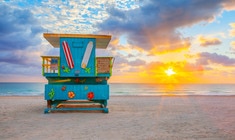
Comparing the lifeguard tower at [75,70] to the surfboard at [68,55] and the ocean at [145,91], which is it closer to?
the surfboard at [68,55]

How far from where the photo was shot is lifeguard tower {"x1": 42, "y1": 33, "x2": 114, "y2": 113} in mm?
13289

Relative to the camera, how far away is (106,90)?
13594 mm

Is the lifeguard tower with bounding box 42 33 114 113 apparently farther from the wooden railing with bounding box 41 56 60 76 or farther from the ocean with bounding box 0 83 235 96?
the ocean with bounding box 0 83 235 96

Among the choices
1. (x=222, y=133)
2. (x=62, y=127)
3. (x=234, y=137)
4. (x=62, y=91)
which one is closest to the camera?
(x=234, y=137)

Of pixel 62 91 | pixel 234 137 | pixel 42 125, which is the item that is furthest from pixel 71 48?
pixel 234 137

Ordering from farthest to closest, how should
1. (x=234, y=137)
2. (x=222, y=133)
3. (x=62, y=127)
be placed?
(x=62, y=127), (x=222, y=133), (x=234, y=137)

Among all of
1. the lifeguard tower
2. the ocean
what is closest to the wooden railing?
the lifeguard tower

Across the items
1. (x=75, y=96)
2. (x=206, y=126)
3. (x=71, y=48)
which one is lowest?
(x=206, y=126)

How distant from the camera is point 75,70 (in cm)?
1348

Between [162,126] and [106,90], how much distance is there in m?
4.78

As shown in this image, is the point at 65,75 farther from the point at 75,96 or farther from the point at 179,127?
the point at 179,127

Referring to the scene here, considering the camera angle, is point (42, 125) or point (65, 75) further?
point (65, 75)

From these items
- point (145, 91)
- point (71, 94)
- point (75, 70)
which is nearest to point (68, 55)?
point (75, 70)

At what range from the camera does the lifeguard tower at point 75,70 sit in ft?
43.6
